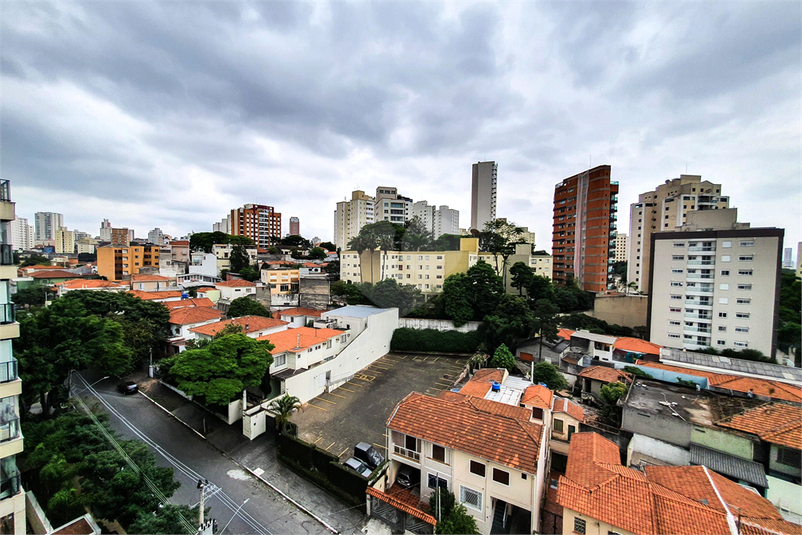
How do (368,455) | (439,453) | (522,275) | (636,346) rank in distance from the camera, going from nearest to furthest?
1. (439,453)
2. (368,455)
3. (636,346)
4. (522,275)

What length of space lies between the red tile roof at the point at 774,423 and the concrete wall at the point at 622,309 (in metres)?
16.8

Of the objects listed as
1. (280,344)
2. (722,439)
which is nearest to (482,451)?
(722,439)

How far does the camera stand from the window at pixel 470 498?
9336 millimetres

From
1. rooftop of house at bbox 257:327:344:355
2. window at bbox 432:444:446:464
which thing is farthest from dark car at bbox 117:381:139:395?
window at bbox 432:444:446:464

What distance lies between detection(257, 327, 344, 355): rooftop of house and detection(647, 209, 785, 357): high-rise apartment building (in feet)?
86.4

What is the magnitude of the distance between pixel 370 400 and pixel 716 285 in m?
27.1

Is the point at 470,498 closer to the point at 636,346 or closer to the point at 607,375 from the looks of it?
the point at 607,375

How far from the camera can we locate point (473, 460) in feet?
30.6

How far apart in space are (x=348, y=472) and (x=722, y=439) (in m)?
13.8

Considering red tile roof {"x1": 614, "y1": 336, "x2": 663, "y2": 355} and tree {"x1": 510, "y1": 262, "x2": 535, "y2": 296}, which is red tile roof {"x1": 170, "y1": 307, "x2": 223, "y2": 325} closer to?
tree {"x1": 510, "y1": 262, "x2": 535, "y2": 296}

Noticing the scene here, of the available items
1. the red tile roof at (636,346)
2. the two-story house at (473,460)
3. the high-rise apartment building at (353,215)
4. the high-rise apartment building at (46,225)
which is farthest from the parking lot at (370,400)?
the high-rise apartment building at (46,225)

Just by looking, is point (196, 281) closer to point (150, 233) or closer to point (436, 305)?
point (436, 305)

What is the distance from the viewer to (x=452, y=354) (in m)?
25.0

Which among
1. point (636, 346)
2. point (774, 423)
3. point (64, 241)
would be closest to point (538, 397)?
point (774, 423)
